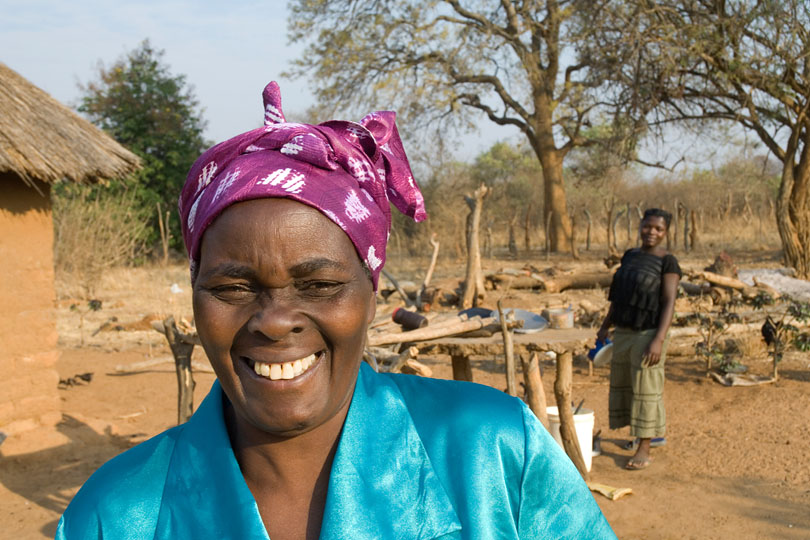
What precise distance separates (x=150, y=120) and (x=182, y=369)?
55.0ft

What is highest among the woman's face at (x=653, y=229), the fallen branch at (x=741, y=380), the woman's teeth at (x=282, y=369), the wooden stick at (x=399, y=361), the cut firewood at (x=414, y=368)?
the woman's face at (x=653, y=229)

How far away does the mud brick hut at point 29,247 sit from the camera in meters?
5.93

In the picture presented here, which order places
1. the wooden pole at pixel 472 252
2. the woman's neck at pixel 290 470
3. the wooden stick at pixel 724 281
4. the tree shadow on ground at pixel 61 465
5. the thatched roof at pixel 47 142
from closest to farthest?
the woman's neck at pixel 290 470 < the tree shadow on ground at pixel 61 465 < the thatched roof at pixel 47 142 < the wooden stick at pixel 724 281 < the wooden pole at pixel 472 252

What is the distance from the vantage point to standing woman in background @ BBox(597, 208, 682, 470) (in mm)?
5246

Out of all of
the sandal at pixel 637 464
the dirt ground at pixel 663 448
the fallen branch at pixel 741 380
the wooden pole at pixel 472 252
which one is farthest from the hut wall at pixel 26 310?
the wooden pole at pixel 472 252

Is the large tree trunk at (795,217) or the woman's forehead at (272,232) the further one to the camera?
the large tree trunk at (795,217)

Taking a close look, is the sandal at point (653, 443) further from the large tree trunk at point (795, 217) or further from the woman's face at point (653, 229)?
the large tree trunk at point (795, 217)

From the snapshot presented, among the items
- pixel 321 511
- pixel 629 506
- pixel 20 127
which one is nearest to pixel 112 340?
pixel 20 127

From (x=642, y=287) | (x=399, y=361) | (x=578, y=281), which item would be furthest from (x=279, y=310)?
(x=578, y=281)

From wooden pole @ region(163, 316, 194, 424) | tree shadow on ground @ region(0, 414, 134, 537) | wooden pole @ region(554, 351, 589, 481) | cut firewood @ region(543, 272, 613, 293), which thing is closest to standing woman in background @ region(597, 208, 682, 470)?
wooden pole @ region(554, 351, 589, 481)

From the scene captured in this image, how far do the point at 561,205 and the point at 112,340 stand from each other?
46.3 feet

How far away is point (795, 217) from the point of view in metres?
12.6

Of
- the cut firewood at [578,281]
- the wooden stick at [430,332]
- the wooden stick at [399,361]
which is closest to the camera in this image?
the wooden stick at [399,361]

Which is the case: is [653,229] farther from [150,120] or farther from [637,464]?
[150,120]
